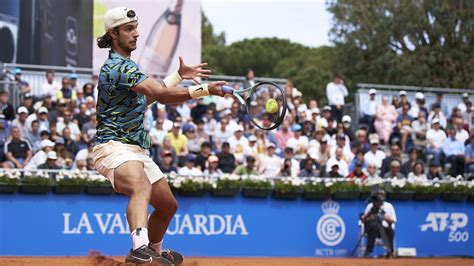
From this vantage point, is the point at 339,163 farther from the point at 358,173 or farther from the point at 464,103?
the point at 464,103

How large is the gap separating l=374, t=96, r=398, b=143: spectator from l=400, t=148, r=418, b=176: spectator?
69.2 inches

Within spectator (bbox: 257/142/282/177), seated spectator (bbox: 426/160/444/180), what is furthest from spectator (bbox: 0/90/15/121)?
seated spectator (bbox: 426/160/444/180)

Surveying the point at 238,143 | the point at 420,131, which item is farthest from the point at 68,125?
the point at 420,131

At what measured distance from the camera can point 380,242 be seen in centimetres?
1744

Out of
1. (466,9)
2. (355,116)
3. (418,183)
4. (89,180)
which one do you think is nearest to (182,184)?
(89,180)

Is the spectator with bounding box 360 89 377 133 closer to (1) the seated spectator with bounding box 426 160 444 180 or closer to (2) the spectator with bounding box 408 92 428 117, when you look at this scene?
(2) the spectator with bounding box 408 92 428 117

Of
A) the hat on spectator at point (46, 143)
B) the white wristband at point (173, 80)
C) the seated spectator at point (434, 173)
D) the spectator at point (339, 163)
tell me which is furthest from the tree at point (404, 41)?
the white wristband at point (173, 80)

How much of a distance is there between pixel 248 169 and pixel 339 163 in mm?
2112

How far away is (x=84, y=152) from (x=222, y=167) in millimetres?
2731

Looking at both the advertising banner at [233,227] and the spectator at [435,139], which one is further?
the spectator at [435,139]

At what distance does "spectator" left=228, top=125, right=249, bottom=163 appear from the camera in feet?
61.3

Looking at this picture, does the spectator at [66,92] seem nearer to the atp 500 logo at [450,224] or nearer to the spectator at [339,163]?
the spectator at [339,163]

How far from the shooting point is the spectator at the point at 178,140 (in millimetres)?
18391

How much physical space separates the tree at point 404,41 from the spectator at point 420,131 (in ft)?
38.4
